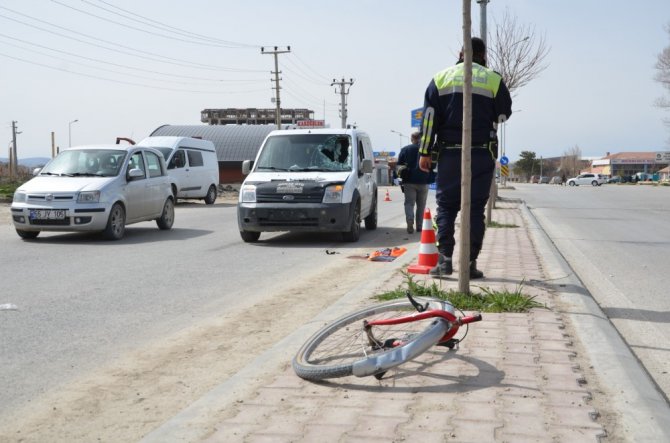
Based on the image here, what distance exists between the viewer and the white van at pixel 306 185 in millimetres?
12281

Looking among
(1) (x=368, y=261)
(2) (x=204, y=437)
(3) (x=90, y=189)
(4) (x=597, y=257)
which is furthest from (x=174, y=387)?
(3) (x=90, y=189)

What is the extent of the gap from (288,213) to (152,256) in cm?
253

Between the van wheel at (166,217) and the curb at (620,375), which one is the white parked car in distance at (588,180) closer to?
the van wheel at (166,217)

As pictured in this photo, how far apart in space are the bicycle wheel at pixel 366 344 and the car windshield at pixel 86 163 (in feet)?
33.2

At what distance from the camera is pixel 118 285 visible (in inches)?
315

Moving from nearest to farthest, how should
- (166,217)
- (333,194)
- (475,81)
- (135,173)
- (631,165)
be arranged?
1. (475,81)
2. (333,194)
3. (135,173)
4. (166,217)
5. (631,165)

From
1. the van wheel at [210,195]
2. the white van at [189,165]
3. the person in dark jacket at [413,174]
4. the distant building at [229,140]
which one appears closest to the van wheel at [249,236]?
the person in dark jacket at [413,174]

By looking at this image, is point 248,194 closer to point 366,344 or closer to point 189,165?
point 366,344

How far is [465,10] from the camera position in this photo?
560 cm

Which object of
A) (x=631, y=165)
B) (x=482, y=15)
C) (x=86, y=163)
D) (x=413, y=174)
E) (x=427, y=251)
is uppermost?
(x=482, y=15)

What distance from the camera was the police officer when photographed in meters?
6.64

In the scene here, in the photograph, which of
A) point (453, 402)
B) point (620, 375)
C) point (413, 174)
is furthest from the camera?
point (413, 174)

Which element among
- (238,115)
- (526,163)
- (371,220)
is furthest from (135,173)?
(526,163)

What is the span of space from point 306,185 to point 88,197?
3661mm
